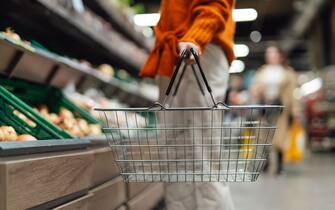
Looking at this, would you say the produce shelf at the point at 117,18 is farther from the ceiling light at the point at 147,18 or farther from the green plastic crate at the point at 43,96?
the ceiling light at the point at 147,18

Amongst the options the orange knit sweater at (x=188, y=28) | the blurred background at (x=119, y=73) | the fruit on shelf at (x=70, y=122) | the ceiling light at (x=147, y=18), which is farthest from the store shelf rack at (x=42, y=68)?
the ceiling light at (x=147, y=18)

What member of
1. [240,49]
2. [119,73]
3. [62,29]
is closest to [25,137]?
[62,29]

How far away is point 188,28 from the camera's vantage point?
84.7 inches

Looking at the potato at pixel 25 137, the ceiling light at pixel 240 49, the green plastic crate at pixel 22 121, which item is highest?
the ceiling light at pixel 240 49

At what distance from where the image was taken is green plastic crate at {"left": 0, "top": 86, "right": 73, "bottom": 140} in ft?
6.38

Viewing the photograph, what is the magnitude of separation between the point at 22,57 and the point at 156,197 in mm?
1916

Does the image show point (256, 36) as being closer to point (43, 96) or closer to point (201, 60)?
point (43, 96)

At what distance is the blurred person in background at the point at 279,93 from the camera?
6.28 meters

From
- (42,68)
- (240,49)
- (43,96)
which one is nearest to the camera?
(42,68)

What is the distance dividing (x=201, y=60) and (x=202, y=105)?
0.71 feet

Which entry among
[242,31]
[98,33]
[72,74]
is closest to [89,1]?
[98,33]

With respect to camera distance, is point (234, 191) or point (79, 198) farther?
point (234, 191)

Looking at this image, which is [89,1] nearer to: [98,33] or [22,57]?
[98,33]

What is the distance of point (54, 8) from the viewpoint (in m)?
2.75
